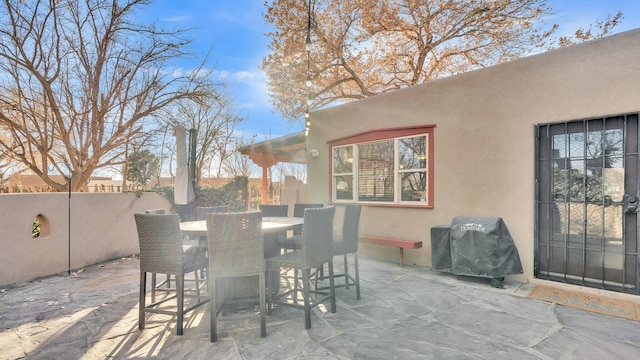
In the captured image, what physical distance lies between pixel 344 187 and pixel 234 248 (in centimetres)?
427

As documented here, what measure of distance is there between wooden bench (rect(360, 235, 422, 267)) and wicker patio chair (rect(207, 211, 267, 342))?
305cm

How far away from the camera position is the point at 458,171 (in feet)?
16.2

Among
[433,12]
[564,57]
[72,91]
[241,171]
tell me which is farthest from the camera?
[241,171]

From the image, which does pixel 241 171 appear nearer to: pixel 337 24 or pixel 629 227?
pixel 337 24

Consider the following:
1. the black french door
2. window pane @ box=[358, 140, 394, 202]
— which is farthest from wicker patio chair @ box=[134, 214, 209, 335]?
the black french door

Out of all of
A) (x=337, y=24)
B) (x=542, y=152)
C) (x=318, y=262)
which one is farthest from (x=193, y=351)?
(x=337, y=24)

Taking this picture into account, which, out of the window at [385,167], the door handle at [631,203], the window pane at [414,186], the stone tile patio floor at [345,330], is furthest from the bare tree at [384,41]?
the stone tile patio floor at [345,330]

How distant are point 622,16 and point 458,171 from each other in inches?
351

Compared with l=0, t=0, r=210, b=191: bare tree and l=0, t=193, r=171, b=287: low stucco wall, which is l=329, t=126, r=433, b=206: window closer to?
l=0, t=0, r=210, b=191: bare tree

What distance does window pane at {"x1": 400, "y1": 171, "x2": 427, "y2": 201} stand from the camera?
5.46 m

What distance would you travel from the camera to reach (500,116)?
4496 millimetres

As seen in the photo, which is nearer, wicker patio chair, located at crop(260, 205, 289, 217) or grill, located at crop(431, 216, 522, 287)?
grill, located at crop(431, 216, 522, 287)

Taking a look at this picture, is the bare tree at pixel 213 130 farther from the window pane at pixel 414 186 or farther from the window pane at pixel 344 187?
the window pane at pixel 414 186

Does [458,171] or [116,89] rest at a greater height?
[116,89]
